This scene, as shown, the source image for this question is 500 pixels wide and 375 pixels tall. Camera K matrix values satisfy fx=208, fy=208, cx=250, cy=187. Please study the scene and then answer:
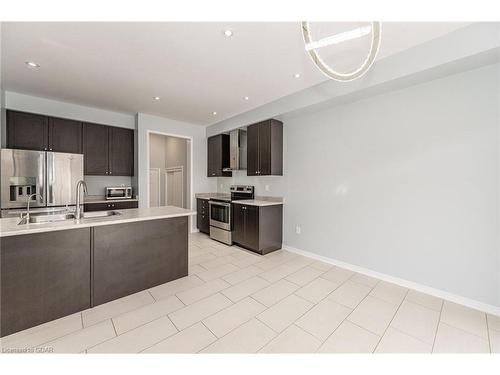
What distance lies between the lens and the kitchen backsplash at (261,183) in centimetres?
410

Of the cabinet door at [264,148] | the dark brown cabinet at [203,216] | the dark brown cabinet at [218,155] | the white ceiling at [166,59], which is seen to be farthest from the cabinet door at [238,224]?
the white ceiling at [166,59]

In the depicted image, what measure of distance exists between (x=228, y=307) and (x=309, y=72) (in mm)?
2951

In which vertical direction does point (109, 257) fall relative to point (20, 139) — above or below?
below

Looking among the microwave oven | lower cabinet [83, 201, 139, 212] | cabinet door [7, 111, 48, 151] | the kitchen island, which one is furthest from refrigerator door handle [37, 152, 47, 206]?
the kitchen island

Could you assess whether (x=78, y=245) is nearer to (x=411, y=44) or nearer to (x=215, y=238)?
(x=215, y=238)

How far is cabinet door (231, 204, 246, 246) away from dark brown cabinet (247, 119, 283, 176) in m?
0.76

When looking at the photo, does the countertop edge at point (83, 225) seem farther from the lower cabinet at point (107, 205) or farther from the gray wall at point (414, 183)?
the gray wall at point (414, 183)

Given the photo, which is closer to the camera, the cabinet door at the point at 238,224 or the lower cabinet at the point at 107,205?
the lower cabinet at the point at 107,205

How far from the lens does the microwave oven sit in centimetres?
412

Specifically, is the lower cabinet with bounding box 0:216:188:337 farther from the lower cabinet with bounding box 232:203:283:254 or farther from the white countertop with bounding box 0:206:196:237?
the lower cabinet with bounding box 232:203:283:254

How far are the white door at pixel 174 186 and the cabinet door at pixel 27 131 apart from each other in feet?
9.76

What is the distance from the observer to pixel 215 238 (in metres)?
4.52
